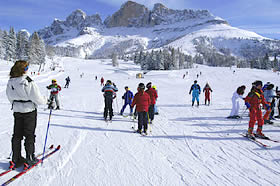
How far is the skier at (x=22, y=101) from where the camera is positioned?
2998 millimetres

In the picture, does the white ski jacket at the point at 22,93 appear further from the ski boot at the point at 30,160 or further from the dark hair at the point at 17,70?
the ski boot at the point at 30,160

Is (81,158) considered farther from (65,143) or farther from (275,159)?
(275,159)

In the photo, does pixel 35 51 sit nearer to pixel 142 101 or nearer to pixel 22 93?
pixel 142 101

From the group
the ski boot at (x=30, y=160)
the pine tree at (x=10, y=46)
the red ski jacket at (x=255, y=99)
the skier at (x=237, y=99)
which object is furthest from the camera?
the pine tree at (x=10, y=46)

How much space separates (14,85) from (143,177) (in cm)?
312

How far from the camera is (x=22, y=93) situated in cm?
300

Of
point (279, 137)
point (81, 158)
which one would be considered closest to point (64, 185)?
point (81, 158)

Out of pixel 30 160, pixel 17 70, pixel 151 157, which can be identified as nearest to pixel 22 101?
pixel 17 70

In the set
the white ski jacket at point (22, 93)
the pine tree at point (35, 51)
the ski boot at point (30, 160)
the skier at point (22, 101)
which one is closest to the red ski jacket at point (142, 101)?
the skier at point (22, 101)

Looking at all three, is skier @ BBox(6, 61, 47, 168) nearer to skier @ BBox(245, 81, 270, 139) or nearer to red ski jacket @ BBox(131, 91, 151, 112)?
red ski jacket @ BBox(131, 91, 151, 112)

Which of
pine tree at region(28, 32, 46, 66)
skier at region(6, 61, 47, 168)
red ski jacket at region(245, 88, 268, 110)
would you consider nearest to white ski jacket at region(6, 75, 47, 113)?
skier at region(6, 61, 47, 168)

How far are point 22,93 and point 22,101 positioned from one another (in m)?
0.19

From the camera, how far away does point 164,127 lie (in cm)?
677

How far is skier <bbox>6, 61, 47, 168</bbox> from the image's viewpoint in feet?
9.84
